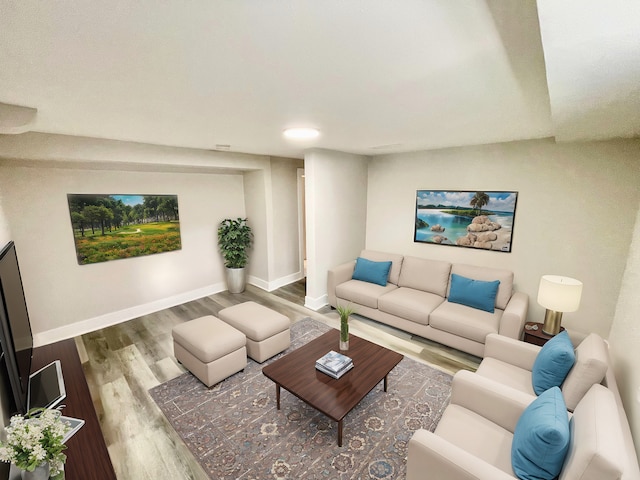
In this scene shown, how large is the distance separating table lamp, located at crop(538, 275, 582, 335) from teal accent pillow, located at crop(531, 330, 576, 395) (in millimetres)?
768

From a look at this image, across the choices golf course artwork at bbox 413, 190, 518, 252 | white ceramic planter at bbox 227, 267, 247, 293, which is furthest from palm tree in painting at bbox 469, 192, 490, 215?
white ceramic planter at bbox 227, 267, 247, 293

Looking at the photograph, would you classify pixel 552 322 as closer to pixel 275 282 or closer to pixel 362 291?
pixel 362 291

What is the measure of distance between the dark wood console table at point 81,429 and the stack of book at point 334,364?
4.66 feet

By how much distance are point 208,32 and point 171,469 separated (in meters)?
2.53

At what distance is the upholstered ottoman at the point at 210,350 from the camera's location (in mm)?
2551

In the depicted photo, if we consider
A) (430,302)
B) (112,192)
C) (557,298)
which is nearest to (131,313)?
(112,192)

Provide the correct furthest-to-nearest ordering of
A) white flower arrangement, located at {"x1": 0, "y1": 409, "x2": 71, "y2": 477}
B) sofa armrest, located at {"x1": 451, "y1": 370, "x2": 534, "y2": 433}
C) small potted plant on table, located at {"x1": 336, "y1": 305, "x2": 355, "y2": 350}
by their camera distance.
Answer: small potted plant on table, located at {"x1": 336, "y1": 305, "x2": 355, "y2": 350}, sofa armrest, located at {"x1": 451, "y1": 370, "x2": 534, "y2": 433}, white flower arrangement, located at {"x1": 0, "y1": 409, "x2": 71, "y2": 477}

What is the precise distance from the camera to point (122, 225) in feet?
12.3

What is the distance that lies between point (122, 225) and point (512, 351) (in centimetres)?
469

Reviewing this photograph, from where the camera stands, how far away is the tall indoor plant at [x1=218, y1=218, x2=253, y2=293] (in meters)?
4.80

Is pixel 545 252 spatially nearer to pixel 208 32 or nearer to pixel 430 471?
pixel 430 471

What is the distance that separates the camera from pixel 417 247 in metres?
4.27

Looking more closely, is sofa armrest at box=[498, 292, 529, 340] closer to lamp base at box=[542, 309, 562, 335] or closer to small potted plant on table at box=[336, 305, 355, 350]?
lamp base at box=[542, 309, 562, 335]

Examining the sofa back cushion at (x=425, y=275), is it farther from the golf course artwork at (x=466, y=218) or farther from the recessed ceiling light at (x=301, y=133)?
the recessed ceiling light at (x=301, y=133)
